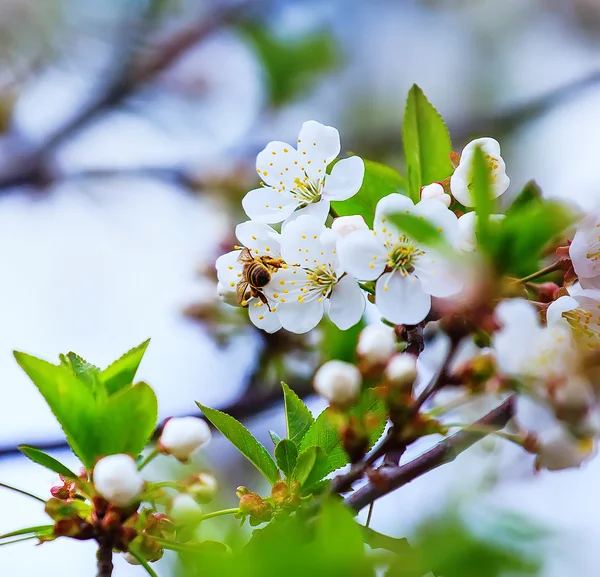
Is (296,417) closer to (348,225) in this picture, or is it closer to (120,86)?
(348,225)

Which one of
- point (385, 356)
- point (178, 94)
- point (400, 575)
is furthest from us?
point (178, 94)

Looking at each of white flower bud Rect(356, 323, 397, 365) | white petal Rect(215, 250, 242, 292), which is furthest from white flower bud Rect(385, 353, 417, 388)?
white petal Rect(215, 250, 242, 292)

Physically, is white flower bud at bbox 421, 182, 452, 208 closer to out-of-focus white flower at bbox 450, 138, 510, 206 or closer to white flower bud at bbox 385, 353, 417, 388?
out-of-focus white flower at bbox 450, 138, 510, 206

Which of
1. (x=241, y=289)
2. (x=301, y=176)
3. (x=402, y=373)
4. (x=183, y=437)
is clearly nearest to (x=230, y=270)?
(x=241, y=289)

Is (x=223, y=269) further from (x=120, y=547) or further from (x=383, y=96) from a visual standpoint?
(x=383, y=96)

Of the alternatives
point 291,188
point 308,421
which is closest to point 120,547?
point 308,421

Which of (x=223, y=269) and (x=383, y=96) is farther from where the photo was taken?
(x=383, y=96)
